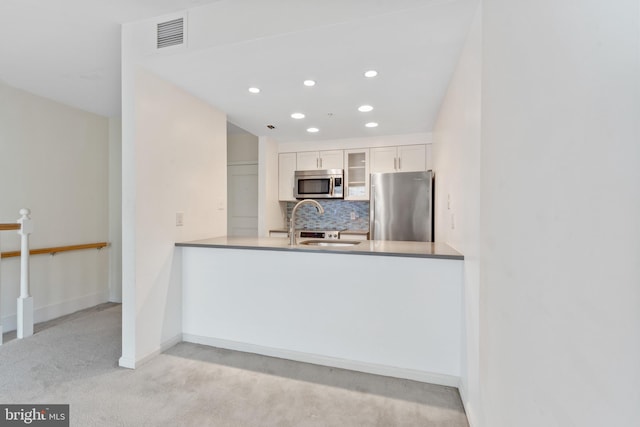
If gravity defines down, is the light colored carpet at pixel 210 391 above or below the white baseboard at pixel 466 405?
below

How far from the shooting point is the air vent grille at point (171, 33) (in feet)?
6.82

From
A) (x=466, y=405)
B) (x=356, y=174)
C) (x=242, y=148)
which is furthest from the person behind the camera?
(x=242, y=148)

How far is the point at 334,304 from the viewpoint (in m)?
2.33

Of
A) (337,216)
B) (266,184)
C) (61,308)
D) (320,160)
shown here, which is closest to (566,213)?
(320,160)

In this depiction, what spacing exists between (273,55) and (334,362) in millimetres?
→ 2241

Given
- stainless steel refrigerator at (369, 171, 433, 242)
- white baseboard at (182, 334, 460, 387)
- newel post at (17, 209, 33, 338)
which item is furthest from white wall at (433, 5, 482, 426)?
newel post at (17, 209, 33, 338)

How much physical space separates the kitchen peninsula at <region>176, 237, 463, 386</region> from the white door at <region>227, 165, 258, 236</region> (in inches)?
93.4

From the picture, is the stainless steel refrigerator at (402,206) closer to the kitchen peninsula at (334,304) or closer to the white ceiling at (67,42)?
the kitchen peninsula at (334,304)

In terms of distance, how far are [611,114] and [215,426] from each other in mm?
2041

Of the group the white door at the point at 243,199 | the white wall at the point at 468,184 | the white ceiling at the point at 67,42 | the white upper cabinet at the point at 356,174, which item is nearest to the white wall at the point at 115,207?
the white ceiling at the point at 67,42

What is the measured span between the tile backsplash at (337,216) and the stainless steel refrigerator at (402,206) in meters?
0.87

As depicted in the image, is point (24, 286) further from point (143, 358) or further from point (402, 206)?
point (402, 206)

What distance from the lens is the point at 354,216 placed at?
488 centimetres

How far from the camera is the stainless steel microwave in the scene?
14.7ft
